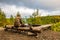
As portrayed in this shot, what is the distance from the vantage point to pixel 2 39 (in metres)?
13.0

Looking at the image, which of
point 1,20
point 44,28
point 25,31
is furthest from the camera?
point 1,20

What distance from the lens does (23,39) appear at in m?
13.1

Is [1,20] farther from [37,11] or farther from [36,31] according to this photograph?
[36,31]

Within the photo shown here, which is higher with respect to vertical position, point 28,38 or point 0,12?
point 0,12

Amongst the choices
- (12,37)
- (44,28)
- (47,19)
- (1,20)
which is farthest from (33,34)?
(47,19)

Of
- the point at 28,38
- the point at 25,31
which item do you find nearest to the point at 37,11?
the point at 25,31

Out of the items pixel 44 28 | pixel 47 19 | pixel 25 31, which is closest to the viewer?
pixel 25 31

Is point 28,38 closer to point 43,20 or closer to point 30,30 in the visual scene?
point 30,30

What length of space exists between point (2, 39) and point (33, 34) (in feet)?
8.18

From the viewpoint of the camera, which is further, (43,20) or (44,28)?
(43,20)

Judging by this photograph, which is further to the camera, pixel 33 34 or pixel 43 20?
pixel 43 20

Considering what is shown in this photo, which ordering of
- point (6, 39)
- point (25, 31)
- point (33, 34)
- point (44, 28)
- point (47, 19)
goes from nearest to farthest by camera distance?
point (6, 39), point (33, 34), point (25, 31), point (44, 28), point (47, 19)

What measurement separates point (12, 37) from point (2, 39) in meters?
0.84

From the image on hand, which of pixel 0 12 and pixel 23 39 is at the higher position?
pixel 0 12
